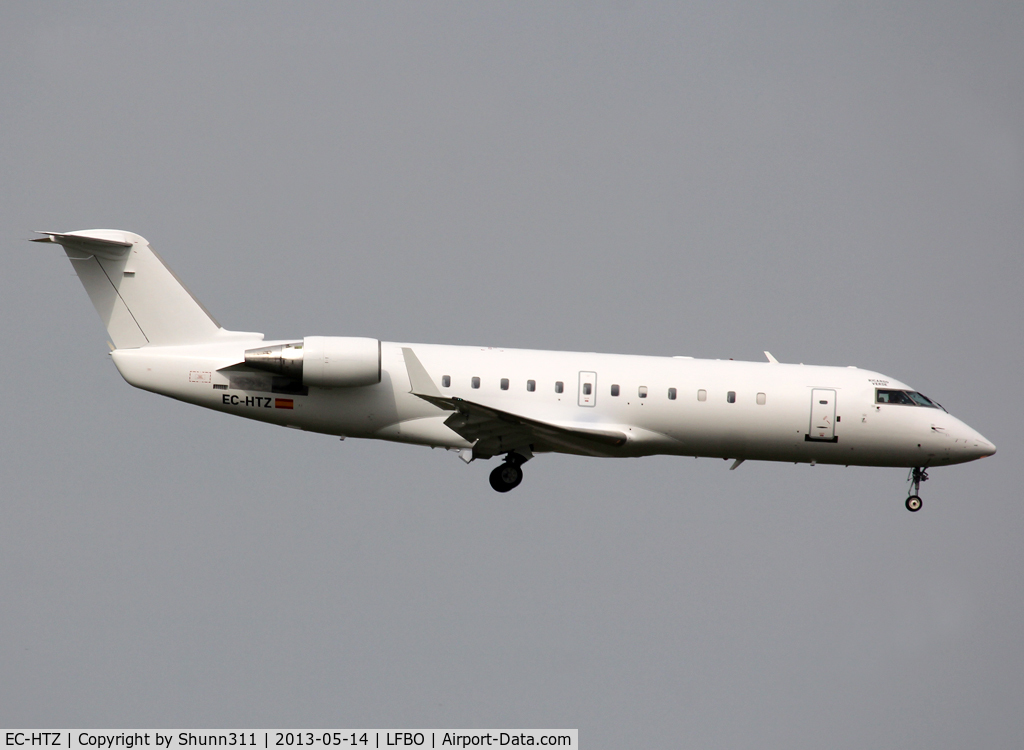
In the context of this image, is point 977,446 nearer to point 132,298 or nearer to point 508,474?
point 508,474

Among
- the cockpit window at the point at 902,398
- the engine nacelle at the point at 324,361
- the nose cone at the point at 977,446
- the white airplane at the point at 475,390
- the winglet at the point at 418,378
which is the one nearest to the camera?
the winglet at the point at 418,378

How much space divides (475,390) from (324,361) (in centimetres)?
317

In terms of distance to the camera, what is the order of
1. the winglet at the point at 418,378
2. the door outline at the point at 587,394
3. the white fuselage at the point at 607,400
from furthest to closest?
1. the door outline at the point at 587,394
2. the white fuselage at the point at 607,400
3. the winglet at the point at 418,378

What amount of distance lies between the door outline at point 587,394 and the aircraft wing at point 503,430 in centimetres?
68

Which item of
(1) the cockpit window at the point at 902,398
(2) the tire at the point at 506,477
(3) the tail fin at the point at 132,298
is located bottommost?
(2) the tire at the point at 506,477

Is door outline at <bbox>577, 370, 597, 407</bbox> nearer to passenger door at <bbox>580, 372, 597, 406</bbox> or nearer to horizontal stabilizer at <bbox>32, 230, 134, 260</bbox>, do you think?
passenger door at <bbox>580, 372, 597, 406</bbox>

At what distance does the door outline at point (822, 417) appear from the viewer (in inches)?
1051

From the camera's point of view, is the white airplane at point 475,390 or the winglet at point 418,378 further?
the white airplane at point 475,390

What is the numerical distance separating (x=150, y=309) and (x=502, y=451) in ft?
26.3

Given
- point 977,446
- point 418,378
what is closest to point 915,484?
point 977,446

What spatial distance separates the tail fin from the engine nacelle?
1877 mm

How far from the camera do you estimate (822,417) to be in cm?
2673

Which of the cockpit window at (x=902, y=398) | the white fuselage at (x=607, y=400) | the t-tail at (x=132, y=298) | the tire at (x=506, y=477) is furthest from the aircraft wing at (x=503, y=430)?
the cockpit window at (x=902, y=398)

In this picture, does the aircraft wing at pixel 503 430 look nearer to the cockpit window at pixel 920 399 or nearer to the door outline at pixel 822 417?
the door outline at pixel 822 417
